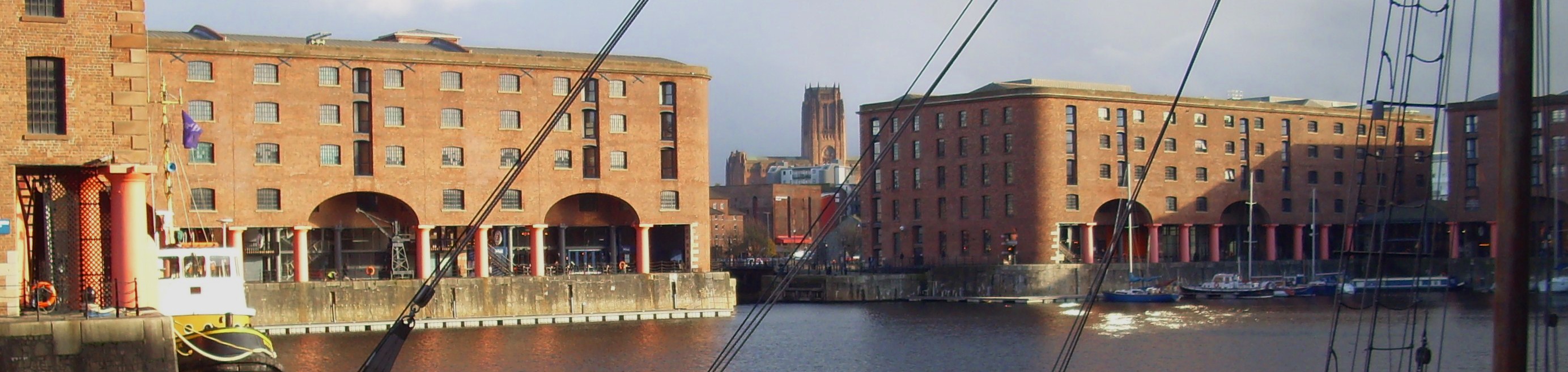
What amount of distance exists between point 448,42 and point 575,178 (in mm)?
9384

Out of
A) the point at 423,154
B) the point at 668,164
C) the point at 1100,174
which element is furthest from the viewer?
the point at 1100,174

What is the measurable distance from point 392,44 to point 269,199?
10.2 metres

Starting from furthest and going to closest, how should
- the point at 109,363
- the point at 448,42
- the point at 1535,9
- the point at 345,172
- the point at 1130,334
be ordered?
the point at 448,42
the point at 345,172
the point at 1130,334
the point at 109,363
the point at 1535,9

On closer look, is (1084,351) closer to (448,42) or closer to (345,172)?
(345,172)

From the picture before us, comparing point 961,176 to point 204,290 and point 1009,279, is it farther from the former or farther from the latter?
point 204,290

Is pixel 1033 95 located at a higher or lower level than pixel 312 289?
higher

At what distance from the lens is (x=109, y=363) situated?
23.0 m

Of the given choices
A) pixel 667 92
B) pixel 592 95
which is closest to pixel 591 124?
pixel 592 95

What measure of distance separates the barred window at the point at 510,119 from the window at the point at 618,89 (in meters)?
3.69

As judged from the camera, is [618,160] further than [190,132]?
Answer: Yes

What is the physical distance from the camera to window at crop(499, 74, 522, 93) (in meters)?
64.2

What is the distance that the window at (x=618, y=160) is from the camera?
217 feet

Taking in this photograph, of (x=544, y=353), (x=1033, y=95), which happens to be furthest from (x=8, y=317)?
(x=1033, y=95)

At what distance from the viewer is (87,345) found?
22859 millimetres
